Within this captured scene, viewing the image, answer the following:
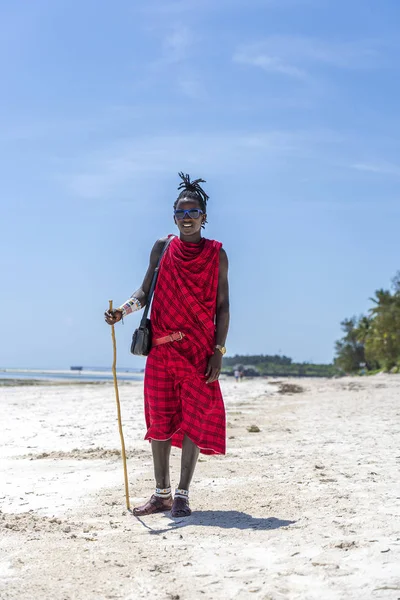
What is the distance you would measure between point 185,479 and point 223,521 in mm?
535

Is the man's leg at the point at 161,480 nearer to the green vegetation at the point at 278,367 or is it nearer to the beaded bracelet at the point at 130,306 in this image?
the beaded bracelet at the point at 130,306

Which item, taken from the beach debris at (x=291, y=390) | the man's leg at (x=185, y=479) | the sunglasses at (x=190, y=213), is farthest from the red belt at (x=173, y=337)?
the beach debris at (x=291, y=390)

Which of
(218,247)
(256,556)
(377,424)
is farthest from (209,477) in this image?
(377,424)

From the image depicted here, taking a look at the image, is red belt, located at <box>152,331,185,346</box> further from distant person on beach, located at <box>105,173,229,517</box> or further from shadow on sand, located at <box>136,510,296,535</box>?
shadow on sand, located at <box>136,510,296,535</box>

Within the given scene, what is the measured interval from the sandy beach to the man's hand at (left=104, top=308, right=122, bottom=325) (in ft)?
4.33

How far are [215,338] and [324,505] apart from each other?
140cm

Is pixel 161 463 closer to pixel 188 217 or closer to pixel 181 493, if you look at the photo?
pixel 181 493

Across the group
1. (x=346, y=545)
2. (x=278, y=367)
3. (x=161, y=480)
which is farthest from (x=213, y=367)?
(x=278, y=367)

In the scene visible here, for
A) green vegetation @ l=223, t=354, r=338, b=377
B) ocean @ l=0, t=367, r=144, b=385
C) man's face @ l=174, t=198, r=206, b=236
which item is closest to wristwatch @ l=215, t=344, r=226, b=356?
man's face @ l=174, t=198, r=206, b=236

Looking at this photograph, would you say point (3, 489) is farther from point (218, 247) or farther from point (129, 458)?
point (218, 247)

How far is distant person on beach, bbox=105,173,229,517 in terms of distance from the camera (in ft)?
17.4

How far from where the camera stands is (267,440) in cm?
908

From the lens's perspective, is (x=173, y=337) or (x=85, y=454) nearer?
(x=173, y=337)

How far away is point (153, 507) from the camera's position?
16.9 ft
